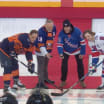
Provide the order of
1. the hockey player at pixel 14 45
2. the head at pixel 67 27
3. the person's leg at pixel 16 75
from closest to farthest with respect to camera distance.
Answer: the hockey player at pixel 14 45
the head at pixel 67 27
the person's leg at pixel 16 75

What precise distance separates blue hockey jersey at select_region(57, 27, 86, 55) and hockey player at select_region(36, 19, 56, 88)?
16cm

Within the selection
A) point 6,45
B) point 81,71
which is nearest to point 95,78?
point 81,71

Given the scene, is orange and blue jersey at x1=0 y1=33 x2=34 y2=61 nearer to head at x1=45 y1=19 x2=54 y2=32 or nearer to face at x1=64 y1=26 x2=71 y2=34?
head at x1=45 y1=19 x2=54 y2=32

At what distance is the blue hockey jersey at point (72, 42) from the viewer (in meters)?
3.59

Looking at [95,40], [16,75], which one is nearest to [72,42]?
[95,40]

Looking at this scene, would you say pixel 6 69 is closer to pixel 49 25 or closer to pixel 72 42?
pixel 49 25

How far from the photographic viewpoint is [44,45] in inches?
146

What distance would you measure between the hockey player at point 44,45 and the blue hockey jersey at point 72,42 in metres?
0.16

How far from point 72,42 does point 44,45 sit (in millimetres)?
395

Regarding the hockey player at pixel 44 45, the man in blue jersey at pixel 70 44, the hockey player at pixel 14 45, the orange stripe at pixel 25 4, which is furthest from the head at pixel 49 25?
the orange stripe at pixel 25 4

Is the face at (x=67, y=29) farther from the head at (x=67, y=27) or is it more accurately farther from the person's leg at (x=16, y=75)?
the person's leg at (x=16, y=75)

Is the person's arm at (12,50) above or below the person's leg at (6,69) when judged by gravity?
above

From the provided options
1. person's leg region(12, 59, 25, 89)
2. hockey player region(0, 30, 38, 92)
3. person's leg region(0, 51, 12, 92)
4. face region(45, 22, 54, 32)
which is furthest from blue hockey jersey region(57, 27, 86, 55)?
person's leg region(0, 51, 12, 92)

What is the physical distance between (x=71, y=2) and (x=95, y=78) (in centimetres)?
136
